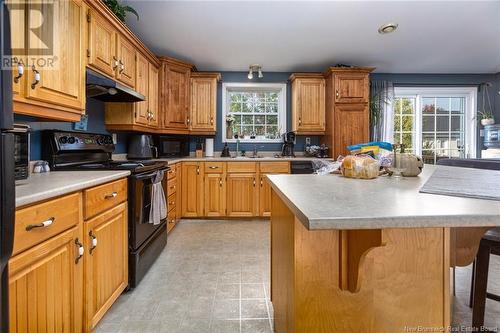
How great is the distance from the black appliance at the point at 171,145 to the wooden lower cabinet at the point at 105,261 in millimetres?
2172

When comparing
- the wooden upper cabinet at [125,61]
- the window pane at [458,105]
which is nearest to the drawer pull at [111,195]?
the wooden upper cabinet at [125,61]

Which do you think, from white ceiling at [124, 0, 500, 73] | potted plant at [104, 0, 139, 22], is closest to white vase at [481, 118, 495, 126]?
white ceiling at [124, 0, 500, 73]

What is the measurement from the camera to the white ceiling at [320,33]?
2840 mm

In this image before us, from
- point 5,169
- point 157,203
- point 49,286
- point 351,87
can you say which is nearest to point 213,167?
point 157,203

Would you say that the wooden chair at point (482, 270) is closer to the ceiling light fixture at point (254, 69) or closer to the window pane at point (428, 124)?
the ceiling light fixture at point (254, 69)

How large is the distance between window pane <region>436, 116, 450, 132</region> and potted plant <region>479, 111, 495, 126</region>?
19.2 inches

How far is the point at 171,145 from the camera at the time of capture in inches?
160

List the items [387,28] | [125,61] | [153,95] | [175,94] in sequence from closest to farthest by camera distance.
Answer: [125,61]
[387,28]
[153,95]
[175,94]

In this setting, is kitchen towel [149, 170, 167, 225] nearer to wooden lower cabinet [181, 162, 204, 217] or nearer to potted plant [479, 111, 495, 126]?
wooden lower cabinet [181, 162, 204, 217]

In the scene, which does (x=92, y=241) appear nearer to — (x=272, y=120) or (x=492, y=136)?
(x=272, y=120)

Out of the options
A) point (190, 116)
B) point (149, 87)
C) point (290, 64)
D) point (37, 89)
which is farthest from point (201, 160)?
point (37, 89)

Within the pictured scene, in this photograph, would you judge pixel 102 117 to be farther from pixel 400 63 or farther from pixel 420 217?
pixel 400 63

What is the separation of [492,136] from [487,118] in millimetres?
386

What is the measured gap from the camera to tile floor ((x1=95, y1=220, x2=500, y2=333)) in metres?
1.61
